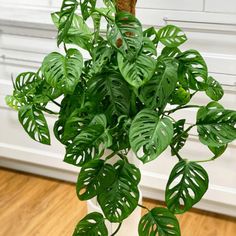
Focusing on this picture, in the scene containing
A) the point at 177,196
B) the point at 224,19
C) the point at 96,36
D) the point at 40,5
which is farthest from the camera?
the point at 40,5

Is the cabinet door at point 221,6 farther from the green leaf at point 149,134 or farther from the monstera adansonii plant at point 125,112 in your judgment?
the green leaf at point 149,134

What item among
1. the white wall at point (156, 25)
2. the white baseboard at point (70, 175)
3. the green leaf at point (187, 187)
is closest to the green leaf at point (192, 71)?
the green leaf at point (187, 187)

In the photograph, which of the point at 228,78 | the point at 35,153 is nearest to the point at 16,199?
the point at 35,153

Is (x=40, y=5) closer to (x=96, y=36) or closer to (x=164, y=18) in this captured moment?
(x=164, y=18)

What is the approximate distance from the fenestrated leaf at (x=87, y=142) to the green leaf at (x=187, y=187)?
224mm

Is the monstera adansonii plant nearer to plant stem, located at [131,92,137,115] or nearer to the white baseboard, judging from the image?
plant stem, located at [131,92,137,115]

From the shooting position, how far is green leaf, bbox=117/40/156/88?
1.23 m

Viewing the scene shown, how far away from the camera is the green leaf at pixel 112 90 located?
1341mm

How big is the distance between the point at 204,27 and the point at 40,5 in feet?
2.79

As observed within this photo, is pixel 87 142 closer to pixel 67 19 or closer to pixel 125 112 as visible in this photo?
pixel 125 112

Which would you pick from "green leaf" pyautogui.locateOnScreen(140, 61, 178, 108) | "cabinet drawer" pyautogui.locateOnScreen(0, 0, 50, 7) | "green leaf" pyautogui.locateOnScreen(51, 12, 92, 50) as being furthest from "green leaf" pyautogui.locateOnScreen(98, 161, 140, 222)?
"cabinet drawer" pyautogui.locateOnScreen(0, 0, 50, 7)

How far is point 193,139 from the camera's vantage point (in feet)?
6.88

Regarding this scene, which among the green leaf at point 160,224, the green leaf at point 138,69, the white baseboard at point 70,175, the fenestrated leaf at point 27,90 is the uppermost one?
the green leaf at point 138,69

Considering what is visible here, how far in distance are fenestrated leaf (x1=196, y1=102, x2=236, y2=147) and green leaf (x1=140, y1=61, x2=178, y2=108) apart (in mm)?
134
